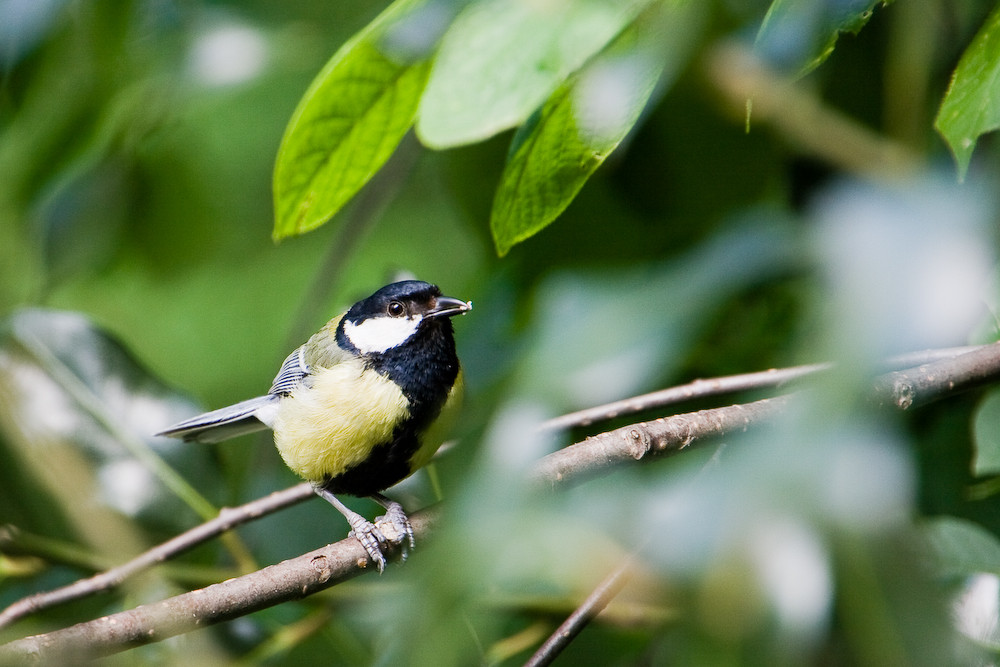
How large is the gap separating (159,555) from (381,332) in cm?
40

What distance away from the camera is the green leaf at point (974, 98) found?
65 centimetres

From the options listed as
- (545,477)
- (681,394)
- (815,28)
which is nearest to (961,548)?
(681,394)

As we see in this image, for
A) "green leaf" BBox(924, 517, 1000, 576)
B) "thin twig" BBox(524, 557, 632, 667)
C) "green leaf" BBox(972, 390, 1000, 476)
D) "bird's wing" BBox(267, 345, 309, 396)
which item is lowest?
"green leaf" BBox(924, 517, 1000, 576)

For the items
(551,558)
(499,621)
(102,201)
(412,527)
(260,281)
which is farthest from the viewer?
(260,281)

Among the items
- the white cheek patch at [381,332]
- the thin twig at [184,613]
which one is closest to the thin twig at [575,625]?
the thin twig at [184,613]

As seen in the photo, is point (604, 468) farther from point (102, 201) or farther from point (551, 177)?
point (102, 201)

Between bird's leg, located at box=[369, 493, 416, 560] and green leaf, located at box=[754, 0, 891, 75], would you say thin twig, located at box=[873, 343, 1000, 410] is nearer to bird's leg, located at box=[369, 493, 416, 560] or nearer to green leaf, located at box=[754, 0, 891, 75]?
green leaf, located at box=[754, 0, 891, 75]

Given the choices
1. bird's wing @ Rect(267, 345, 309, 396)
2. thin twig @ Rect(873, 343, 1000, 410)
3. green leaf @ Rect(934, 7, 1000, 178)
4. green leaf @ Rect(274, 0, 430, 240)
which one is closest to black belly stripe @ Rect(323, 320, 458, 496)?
bird's wing @ Rect(267, 345, 309, 396)

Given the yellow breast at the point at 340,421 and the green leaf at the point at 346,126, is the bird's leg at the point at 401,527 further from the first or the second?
the green leaf at the point at 346,126

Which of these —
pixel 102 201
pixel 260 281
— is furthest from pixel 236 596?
pixel 260 281

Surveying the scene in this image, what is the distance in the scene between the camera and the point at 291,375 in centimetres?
123

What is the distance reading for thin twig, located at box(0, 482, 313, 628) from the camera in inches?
43.5

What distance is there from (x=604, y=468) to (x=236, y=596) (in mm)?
347

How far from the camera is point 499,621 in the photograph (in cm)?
115
